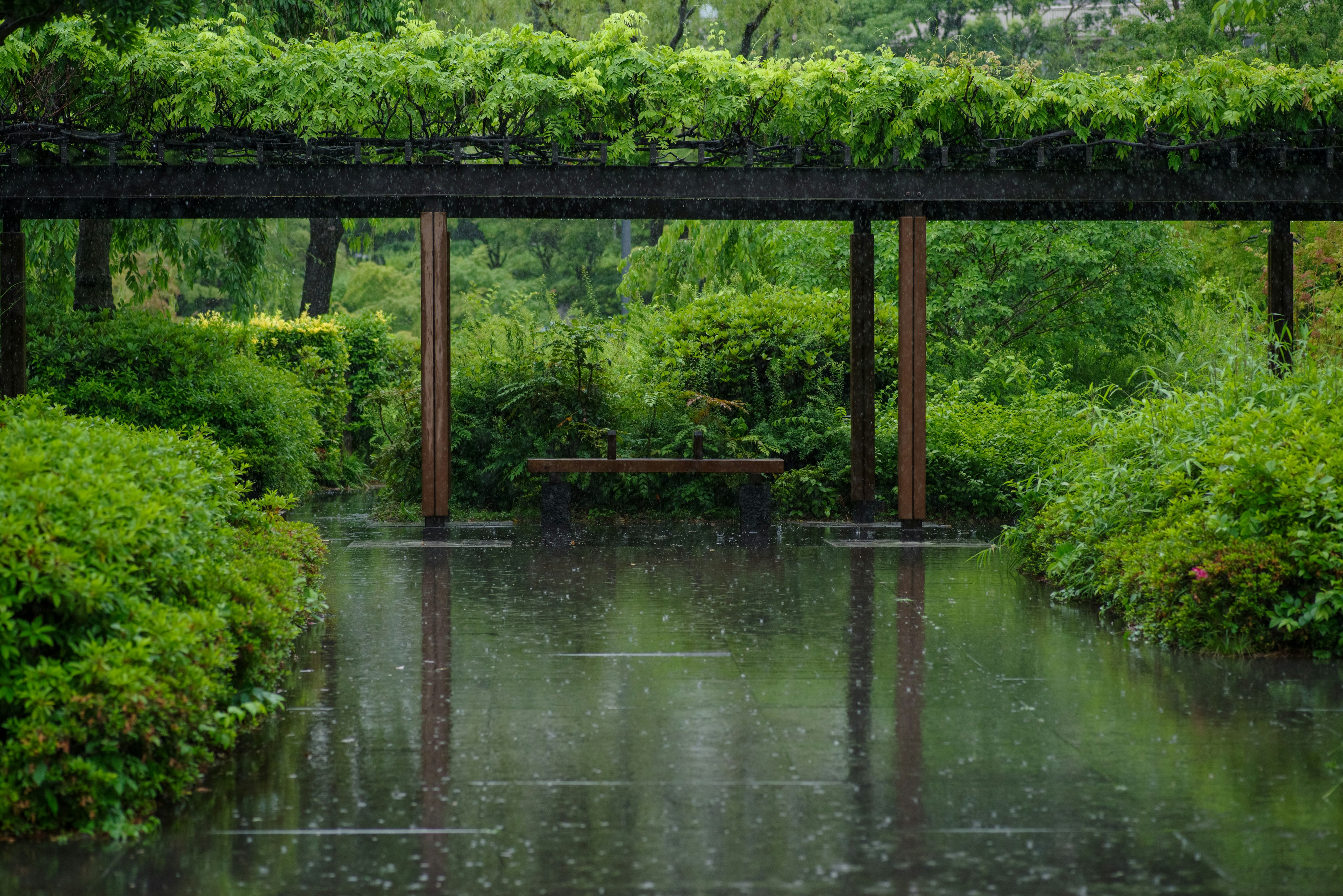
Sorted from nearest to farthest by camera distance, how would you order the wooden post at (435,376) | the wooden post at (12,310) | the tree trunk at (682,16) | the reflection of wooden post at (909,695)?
the reflection of wooden post at (909,695), the wooden post at (435,376), the wooden post at (12,310), the tree trunk at (682,16)

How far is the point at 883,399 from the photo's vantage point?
1634 cm

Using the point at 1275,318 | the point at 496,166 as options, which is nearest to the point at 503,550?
the point at 496,166

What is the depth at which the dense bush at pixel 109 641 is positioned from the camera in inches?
177

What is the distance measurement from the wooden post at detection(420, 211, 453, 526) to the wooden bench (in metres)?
0.84

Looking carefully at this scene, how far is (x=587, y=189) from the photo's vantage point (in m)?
12.5

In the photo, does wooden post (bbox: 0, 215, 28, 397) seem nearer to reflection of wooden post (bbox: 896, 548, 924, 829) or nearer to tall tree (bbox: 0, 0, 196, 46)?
tall tree (bbox: 0, 0, 196, 46)

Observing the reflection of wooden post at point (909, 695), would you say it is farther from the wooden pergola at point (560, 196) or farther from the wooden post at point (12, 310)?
the wooden post at point (12, 310)

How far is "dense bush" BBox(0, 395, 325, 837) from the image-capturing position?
4500 mm

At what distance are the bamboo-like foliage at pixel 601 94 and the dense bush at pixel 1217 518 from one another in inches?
124

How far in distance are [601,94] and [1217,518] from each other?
268 inches

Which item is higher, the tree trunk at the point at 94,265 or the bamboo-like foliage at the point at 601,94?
the bamboo-like foliage at the point at 601,94

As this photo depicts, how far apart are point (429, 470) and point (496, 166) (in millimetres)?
2819

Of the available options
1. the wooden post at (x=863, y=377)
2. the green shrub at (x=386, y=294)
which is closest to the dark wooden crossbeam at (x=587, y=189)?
the wooden post at (x=863, y=377)

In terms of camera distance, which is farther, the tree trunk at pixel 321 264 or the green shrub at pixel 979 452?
the tree trunk at pixel 321 264
